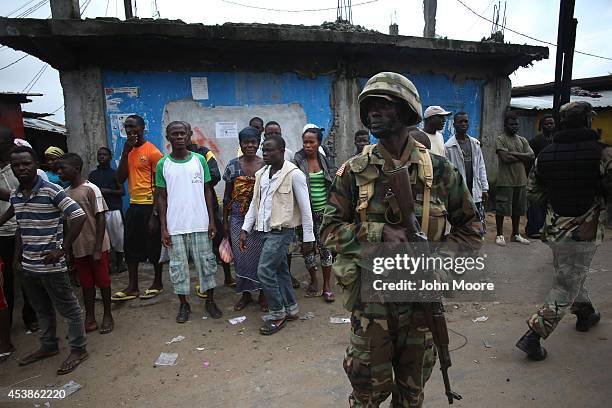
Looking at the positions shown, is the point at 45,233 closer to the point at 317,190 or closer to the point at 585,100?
the point at 317,190

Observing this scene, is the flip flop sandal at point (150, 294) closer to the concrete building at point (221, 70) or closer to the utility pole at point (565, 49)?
the concrete building at point (221, 70)

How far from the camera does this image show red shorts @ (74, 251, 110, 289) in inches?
144

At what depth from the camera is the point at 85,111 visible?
5742 millimetres

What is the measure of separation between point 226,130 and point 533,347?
194 inches

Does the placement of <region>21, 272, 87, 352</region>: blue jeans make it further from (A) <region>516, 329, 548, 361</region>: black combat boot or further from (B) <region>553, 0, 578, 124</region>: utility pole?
(B) <region>553, 0, 578, 124</region>: utility pole

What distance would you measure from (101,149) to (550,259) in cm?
629

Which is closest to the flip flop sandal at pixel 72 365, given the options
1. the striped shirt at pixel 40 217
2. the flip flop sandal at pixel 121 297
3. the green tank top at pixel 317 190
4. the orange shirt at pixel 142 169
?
the striped shirt at pixel 40 217

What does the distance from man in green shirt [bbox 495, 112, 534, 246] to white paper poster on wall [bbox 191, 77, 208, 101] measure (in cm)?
455

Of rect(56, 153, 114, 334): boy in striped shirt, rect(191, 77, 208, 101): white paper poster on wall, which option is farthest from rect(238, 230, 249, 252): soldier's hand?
rect(191, 77, 208, 101): white paper poster on wall

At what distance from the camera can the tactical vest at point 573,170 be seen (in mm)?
2926

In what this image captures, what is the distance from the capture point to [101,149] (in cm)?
534

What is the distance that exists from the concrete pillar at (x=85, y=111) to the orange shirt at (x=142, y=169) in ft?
5.68

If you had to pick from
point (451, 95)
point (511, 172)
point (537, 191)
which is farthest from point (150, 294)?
point (451, 95)

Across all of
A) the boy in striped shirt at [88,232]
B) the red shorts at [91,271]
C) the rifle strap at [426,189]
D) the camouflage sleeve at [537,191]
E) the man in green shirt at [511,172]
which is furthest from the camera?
the man in green shirt at [511,172]
